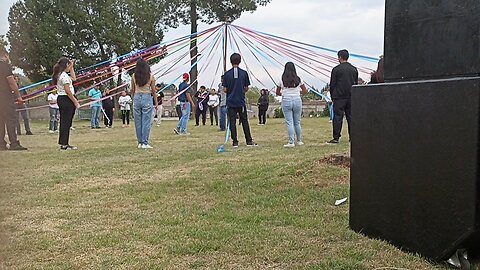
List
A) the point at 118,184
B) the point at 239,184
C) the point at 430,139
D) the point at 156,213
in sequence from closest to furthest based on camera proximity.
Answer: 1. the point at 430,139
2. the point at 156,213
3. the point at 239,184
4. the point at 118,184

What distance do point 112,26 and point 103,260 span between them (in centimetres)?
2760

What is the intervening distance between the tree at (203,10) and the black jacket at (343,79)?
15939 millimetres

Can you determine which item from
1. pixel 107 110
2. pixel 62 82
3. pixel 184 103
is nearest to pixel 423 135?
pixel 62 82

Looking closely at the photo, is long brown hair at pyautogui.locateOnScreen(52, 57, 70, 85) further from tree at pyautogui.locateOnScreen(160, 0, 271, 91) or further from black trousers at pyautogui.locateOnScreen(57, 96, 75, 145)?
tree at pyautogui.locateOnScreen(160, 0, 271, 91)

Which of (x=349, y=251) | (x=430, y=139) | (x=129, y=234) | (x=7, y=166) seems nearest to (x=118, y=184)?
(x=129, y=234)

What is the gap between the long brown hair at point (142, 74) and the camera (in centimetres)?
888

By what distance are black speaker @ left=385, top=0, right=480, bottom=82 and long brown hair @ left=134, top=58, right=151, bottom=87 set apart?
6.21m

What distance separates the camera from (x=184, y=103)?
46.2 feet

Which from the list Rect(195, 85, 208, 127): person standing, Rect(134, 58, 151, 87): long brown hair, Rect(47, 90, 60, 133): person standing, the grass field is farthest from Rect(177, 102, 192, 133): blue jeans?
the grass field

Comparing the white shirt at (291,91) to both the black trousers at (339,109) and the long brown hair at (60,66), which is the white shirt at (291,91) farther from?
the long brown hair at (60,66)

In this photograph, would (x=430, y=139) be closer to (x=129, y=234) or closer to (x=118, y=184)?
(x=129, y=234)

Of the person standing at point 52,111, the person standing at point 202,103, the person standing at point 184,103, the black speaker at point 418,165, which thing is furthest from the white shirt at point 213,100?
the black speaker at point 418,165

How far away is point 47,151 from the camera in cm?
890

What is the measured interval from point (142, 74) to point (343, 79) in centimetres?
361
